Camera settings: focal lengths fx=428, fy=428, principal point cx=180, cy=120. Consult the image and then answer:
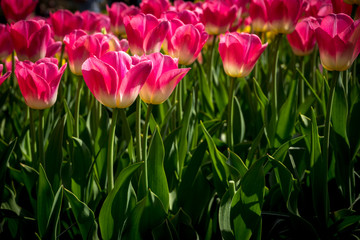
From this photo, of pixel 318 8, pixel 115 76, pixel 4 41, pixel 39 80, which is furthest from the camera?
pixel 318 8

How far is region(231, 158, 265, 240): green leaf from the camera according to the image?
1081 mm

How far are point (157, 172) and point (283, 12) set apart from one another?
0.77 m

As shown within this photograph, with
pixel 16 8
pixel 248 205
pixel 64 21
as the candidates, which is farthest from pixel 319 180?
pixel 16 8

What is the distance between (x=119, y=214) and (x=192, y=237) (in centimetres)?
22

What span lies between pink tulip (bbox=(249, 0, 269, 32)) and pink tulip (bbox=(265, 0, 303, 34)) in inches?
6.4

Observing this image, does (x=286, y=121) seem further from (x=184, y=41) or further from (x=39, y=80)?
(x=39, y=80)

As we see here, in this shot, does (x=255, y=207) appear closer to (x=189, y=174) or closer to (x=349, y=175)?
(x=189, y=174)

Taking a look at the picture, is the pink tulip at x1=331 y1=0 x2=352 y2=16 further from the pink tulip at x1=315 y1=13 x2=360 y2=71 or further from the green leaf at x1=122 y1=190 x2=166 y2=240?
the green leaf at x1=122 y1=190 x2=166 y2=240

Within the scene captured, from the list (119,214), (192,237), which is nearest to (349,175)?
(192,237)

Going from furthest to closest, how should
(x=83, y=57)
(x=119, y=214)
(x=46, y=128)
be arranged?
(x=46, y=128) < (x=83, y=57) < (x=119, y=214)

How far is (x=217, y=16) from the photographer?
1.78 meters

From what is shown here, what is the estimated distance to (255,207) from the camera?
1.11m

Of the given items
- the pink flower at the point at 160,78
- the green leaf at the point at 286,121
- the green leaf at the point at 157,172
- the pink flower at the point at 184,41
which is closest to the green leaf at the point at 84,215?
the green leaf at the point at 157,172

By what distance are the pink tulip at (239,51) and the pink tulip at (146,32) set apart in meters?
0.18
